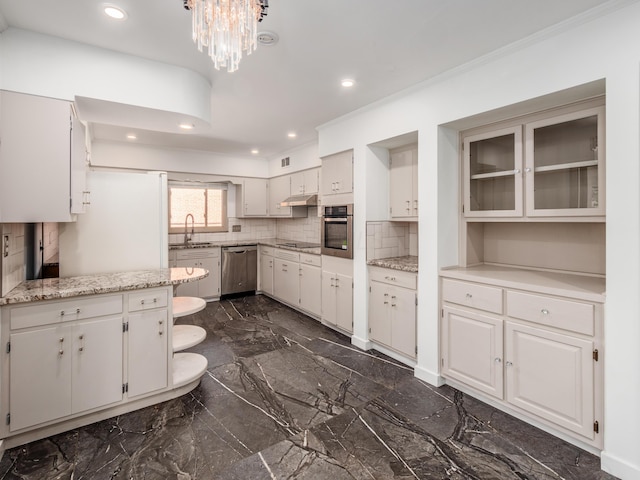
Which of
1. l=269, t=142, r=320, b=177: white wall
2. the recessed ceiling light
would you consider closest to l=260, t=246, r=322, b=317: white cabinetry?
l=269, t=142, r=320, b=177: white wall

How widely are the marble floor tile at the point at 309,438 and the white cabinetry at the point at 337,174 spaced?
194cm

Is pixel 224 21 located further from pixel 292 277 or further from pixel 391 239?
pixel 292 277

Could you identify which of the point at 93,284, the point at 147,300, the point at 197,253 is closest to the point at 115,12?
the point at 93,284

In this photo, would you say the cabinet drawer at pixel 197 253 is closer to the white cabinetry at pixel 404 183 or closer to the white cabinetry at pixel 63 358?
the white cabinetry at pixel 63 358

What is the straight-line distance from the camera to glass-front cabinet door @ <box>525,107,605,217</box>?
2.07m

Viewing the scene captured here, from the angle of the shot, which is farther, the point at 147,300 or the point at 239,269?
the point at 239,269

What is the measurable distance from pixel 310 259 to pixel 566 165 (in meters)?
3.05

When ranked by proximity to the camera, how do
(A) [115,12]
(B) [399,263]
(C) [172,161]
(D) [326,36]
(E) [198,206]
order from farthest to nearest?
1. (E) [198,206]
2. (C) [172,161]
3. (B) [399,263]
4. (D) [326,36]
5. (A) [115,12]

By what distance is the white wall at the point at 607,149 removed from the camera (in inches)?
A: 67.8

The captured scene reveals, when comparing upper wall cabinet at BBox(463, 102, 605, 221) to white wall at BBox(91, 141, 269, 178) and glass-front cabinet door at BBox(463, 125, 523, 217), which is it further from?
white wall at BBox(91, 141, 269, 178)

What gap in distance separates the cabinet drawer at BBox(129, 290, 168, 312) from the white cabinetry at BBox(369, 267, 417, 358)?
78.8 inches

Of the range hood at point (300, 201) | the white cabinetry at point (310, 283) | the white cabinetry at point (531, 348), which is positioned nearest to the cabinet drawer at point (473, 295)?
the white cabinetry at point (531, 348)

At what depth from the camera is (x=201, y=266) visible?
5.38m

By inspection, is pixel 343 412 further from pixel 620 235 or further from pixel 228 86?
pixel 228 86
